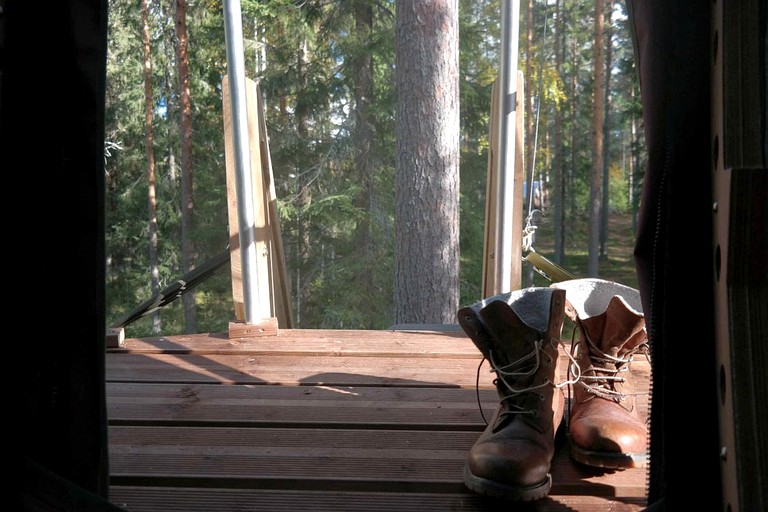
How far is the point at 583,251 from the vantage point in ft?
80.3

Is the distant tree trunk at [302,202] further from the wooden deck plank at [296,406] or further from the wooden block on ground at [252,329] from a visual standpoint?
the wooden deck plank at [296,406]

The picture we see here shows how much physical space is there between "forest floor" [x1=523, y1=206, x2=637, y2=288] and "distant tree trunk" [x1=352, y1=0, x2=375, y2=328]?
8530mm

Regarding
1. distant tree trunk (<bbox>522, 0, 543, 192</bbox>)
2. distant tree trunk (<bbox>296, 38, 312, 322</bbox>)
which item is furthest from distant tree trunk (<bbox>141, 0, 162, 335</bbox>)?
distant tree trunk (<bbox>522, 0, 543, 192</bbox>)

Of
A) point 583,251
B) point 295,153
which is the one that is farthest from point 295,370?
point 583,251

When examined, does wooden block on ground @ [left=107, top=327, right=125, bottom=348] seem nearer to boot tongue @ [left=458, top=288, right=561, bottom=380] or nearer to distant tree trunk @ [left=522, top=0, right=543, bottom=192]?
boot tongue @ [left=458, top=288, right=561, bottom=380]

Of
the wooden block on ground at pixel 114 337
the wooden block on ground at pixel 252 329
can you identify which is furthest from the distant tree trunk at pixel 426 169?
the wooden block on ground at pixel 114 337

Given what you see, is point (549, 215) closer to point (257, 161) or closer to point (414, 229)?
point (414, 229)

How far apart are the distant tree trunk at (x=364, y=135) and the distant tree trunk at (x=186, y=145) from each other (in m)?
2.75

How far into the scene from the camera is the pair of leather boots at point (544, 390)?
1.31 meters

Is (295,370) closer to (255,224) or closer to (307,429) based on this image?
(307,429)

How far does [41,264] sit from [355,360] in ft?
4.84

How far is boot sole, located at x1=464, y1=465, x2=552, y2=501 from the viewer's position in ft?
4.20

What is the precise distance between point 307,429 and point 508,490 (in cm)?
55

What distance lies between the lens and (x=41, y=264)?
35.8 inches
